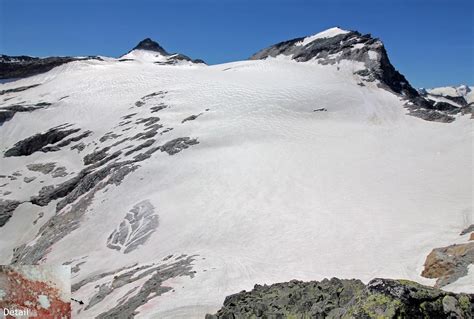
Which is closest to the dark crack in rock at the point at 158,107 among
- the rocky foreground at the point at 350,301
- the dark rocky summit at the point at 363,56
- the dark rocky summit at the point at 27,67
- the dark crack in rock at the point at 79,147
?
the dark crack in rock at the point at 79,147

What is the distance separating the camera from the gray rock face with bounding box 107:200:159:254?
2389cm

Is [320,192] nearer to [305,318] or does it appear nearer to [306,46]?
[305,318]

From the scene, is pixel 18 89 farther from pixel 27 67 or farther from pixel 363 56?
pixel 363 56

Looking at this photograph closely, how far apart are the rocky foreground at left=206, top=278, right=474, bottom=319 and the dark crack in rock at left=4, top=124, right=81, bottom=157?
1757 inches

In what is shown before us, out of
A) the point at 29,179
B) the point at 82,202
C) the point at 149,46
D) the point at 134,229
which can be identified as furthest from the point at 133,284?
the point at 149,46

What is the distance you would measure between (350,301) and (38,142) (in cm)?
5063

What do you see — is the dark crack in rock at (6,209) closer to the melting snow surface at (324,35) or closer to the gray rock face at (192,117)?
the gray rock face at (192,117)

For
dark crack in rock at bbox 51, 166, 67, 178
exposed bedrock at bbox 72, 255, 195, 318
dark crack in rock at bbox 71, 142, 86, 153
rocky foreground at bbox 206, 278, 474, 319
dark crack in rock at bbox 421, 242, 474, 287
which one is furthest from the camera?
dark crack in rock at bbox 71, 142, 86, 153

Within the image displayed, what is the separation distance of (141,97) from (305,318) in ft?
171

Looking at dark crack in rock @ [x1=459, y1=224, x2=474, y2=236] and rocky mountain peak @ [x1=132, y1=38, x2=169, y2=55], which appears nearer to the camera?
dark crack in rock @ [x1=459, y1=224, x2=474, y2=236]

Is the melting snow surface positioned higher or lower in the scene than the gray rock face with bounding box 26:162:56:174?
higher

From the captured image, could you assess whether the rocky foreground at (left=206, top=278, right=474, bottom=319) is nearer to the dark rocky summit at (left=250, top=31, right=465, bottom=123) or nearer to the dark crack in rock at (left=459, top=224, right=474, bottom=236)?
the dark crack in rock at (left=459, top=224, right=474, bottom=236)

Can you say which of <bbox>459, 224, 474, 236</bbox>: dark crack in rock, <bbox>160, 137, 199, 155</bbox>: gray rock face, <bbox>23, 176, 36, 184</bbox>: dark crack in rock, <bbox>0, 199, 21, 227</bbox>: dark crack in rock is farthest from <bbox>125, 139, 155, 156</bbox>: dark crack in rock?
<bbox>459, 224, 474, 236</bbox>: dark crack in rock

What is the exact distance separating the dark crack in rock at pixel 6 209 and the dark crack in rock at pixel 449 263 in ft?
110
